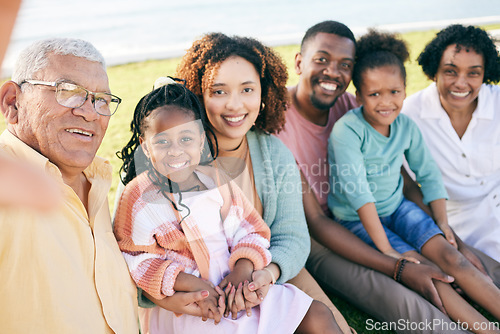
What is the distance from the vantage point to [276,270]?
237 cm

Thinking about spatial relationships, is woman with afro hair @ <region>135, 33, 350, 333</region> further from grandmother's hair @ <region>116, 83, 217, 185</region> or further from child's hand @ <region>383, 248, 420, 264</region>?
child's hand @ <region>383, 248, 420, 264</region>

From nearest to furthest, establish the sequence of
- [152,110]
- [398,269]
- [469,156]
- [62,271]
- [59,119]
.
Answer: [62,271]
[59,119]
[152,110]
[398,269]
[469,156]

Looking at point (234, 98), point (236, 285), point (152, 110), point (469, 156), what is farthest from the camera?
point (469, 156)

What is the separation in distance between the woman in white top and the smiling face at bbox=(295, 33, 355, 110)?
810mm

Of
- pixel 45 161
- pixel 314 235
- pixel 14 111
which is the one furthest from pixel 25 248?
pixel 314 235

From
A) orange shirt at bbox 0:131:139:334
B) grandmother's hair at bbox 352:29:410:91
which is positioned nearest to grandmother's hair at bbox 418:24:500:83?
grandmother's hair at bbox 352:29:410:91

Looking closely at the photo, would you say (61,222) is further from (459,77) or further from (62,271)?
(459,77)

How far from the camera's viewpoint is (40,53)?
1.82 meters

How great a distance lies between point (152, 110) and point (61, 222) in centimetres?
80

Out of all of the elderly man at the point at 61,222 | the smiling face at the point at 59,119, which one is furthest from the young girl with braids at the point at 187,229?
the smiling face at the point at 59,119

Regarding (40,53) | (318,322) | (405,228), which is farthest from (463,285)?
(40,53)

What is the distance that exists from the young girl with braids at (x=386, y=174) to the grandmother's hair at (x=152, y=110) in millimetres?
1120

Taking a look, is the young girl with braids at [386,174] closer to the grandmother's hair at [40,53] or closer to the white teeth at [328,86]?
the white teeth at [328,86]

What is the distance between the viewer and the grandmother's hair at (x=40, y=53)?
5.93 ft
